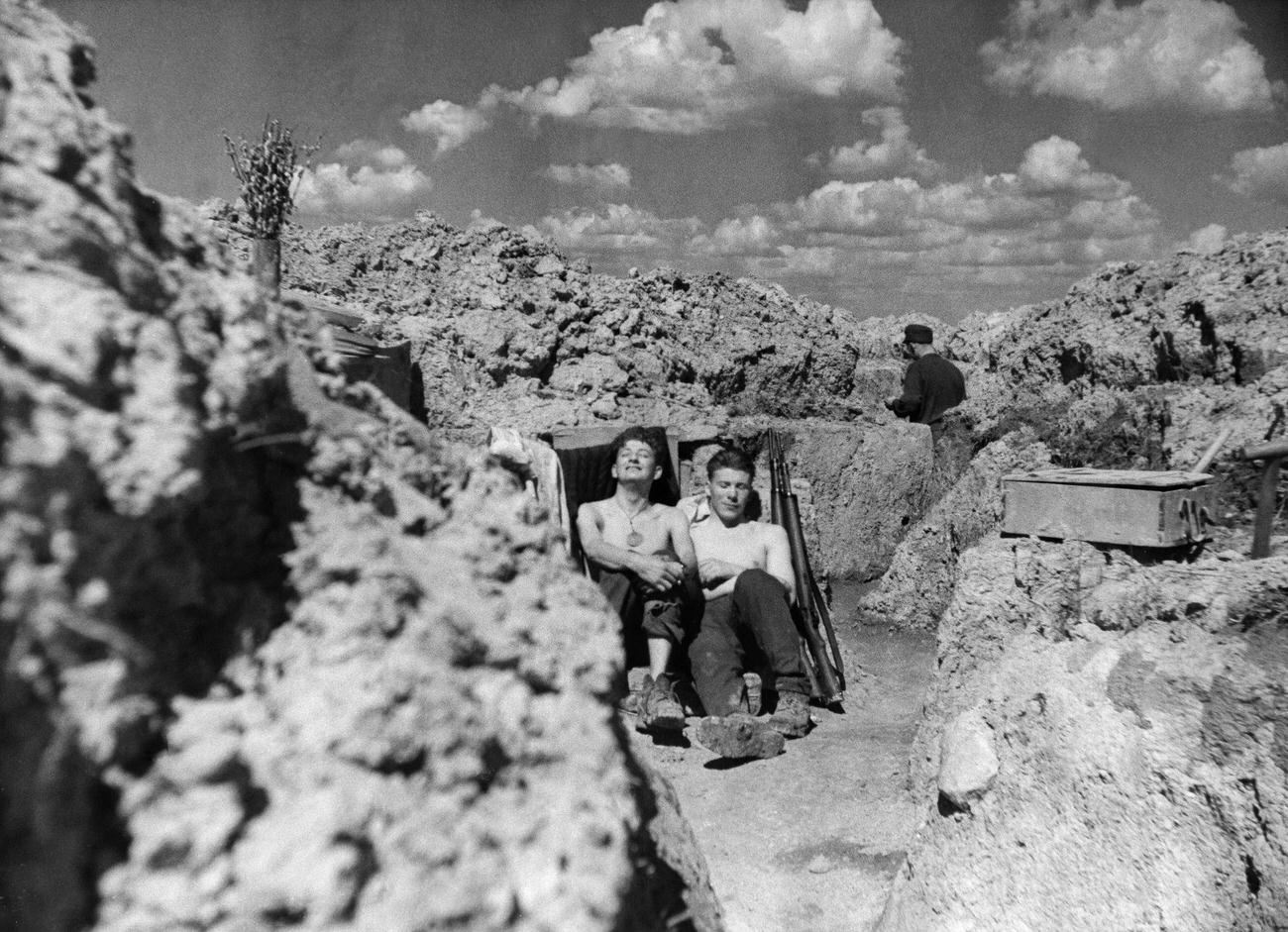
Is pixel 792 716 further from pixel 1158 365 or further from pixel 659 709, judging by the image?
pixel 1158 365

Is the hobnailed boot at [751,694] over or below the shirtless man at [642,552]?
below

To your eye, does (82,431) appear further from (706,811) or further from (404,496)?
(706,811)

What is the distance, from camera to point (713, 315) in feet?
31.7

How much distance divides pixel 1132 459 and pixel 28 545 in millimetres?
6245

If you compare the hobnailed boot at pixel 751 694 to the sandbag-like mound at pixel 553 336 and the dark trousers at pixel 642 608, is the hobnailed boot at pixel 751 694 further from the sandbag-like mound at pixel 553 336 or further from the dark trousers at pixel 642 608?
the sandbag-like mound at pixel 553 336

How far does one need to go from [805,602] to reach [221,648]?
17.2 feet

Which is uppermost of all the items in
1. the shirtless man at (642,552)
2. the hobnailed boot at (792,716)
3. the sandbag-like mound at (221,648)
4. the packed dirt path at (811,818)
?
the sandbag-like mound at (221,648)

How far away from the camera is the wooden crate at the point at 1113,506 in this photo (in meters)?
4.07

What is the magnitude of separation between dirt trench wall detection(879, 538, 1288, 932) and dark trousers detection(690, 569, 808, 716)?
244 cm

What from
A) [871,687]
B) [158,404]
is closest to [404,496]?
[158,404]

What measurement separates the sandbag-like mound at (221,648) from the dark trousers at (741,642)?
4.04 metres

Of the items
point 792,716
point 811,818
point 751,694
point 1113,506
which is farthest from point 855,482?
point 811,818

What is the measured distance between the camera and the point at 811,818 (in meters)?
3.96

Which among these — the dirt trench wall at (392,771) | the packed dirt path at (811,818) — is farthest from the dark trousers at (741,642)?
the dirt trench wall at (392,771)
